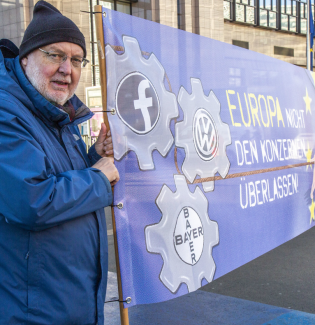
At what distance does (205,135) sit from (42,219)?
1661mm

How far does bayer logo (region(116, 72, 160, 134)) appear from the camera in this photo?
249 cm

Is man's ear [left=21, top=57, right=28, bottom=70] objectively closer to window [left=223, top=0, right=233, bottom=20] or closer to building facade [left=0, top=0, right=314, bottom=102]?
building facade [left=0, top=0, right=314, bottom=102]

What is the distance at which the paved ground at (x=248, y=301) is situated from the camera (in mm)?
3916

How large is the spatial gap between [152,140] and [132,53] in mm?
516

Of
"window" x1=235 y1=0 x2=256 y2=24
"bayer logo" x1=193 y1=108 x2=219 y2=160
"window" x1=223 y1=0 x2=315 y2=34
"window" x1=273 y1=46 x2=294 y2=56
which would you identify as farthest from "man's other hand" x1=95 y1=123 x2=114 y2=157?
"window" x1=273 y1=46 x2=294 y2=56

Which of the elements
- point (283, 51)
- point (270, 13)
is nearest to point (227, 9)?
point (270, 13)

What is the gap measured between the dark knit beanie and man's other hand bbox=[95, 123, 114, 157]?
562 mm

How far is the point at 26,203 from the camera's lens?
67.2 inches

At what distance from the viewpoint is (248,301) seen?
4.36 metres

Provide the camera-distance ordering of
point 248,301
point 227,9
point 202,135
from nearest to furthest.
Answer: point 202,135, point 248,301, point 227,9

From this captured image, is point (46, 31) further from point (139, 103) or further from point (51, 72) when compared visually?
point (139, 103)

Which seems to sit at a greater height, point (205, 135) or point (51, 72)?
point (51, 72)

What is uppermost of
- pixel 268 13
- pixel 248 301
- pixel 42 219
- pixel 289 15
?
pixel 289 15

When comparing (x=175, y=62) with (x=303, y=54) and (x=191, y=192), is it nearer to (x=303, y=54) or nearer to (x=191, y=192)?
(x=191, y=192)
